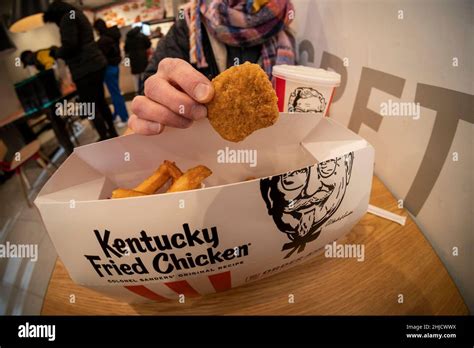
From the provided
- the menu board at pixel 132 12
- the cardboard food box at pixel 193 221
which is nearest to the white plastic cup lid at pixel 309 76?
the cardboard food box at pixel 193 221

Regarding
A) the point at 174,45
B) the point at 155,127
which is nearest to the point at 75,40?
the point at 174,45

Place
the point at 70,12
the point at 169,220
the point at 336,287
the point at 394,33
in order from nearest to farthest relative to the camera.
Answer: the point at 169,220 < the point at 336,287 < the point at 394,33 < the point at 70,12

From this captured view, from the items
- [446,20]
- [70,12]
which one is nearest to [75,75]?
[70,12]

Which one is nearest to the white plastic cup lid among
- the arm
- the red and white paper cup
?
the red and white paper cup

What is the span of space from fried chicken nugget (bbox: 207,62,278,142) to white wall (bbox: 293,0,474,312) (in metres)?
0.44

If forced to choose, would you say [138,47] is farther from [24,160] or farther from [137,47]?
[24,160]

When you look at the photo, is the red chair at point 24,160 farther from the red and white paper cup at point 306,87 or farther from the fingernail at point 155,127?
the red and white paper cup at point 306,87

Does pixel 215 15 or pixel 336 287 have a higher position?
pixel 215 15

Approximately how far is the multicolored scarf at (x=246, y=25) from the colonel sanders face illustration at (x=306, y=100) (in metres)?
0.44

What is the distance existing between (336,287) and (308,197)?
24 cm

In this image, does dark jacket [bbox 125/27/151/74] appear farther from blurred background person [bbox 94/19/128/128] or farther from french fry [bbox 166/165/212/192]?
french fry [bbox 166/165/212/192]

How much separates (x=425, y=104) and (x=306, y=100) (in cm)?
31

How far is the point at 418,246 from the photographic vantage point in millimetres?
→ 679
